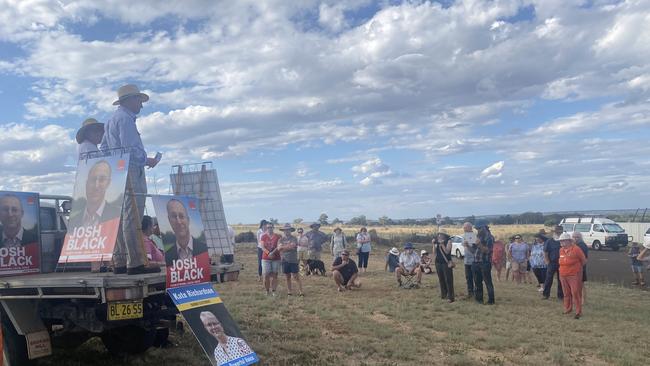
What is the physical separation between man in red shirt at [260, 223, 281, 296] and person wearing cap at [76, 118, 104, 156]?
554cm

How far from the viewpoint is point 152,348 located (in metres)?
7.36

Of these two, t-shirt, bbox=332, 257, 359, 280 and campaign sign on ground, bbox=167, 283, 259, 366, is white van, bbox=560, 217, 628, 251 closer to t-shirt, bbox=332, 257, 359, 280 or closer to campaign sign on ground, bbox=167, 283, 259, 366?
t-shirt, bbox=332, 257, 359, 280

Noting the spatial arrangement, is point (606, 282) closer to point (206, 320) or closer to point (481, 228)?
point (481, 228)

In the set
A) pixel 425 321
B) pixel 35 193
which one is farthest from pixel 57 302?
pixel 425 321

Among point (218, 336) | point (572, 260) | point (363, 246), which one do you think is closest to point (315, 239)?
point (363, 246)

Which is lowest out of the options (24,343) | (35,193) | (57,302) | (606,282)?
(606,282)

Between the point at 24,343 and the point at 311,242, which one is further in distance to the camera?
the point at 311,242

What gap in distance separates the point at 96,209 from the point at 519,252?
1336cm

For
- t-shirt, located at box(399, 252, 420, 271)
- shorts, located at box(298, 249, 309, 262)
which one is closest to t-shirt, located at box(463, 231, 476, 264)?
t-shirt, located at box(399, 252, 420, 271)

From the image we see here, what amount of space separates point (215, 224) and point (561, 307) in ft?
24.6

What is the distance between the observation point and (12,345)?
5.70m

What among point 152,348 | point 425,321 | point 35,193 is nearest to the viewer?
point 35,193

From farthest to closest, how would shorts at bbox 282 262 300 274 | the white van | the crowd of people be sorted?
the white van
shorts at bbox 282 262 300 274
the crowd of people

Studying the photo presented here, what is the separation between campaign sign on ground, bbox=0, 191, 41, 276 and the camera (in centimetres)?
639
